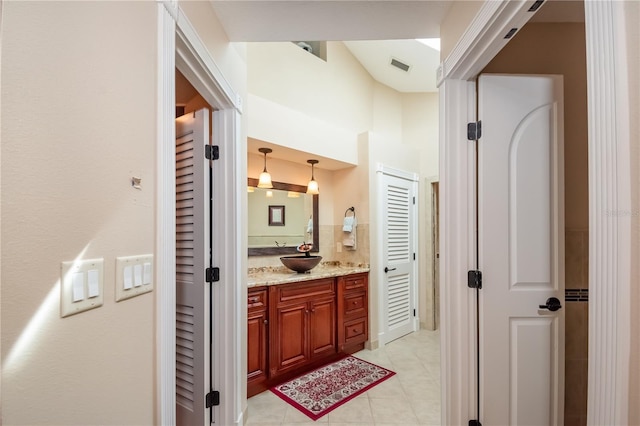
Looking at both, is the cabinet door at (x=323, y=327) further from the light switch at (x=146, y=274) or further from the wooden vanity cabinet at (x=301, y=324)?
the light switch at (x=146, y=274)

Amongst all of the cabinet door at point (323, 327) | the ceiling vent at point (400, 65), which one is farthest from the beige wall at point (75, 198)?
the ceiling vent at point (400, 65)

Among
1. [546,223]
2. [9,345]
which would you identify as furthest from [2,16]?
[546,223]

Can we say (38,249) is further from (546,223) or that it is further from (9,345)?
(546,223)

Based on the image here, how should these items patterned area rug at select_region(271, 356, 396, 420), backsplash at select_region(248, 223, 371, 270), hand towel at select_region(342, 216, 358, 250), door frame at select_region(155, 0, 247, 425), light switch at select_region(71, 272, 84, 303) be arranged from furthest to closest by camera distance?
hand towel at select_region(342, 216, 358, 250) < backsplash at select_region(248, 223, 371, 270) < patterned area rug at select_region(271, 356, 396, 420) < door frame at select_region(155, 0, 247, 425) < light switch at select_region(71, 272, 84, 303)

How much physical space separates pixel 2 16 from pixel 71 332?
25.9 inches

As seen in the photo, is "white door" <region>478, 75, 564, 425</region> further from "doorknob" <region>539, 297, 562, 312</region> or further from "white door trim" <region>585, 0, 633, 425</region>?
"white door trim" <region>585, 0, 633, 425</region>

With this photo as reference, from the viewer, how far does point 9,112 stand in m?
0.54

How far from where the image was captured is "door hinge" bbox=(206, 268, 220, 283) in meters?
1.76

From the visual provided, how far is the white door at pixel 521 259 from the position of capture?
1.45 metres

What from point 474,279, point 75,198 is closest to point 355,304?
point 474,279

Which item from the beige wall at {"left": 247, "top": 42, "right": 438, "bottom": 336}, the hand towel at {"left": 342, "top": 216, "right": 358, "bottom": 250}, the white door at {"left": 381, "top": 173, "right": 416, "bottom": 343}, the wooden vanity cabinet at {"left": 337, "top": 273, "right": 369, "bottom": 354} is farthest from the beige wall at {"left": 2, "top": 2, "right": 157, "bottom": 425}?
the white door at {"left": 381, "top": 173, "right": 416, "bottom": 343}

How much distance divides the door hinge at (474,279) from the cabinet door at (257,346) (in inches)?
64.5

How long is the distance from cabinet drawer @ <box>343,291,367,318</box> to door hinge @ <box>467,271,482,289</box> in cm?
176

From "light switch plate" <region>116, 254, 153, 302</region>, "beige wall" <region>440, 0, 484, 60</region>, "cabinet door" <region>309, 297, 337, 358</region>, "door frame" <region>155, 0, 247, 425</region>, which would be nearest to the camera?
"light switch plate" <region>116, 254, 153, 302</region>
